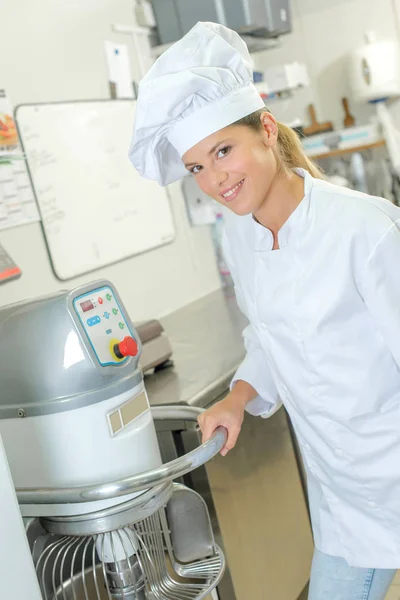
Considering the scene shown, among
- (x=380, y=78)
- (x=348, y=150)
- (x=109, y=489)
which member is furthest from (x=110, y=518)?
(x=380, y=78)

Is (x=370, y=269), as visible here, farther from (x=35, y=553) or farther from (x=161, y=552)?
(x=35, y=553)

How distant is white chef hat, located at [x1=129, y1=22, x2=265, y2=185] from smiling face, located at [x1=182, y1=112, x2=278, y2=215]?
0.06 ft

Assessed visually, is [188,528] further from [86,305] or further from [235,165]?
[235,165]

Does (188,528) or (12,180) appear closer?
(188,528)

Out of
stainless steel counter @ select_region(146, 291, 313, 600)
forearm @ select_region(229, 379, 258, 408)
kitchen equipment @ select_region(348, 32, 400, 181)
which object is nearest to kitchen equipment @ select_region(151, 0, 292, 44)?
kitchen equipment @ select_region(348, 32, 400, 181)

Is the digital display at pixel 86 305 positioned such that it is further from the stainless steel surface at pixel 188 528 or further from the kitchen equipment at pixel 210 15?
the kitchen equipment at pixel 210 15

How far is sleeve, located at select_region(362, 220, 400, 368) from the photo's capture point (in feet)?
3.85

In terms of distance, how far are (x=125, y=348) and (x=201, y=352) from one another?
983 millimetres

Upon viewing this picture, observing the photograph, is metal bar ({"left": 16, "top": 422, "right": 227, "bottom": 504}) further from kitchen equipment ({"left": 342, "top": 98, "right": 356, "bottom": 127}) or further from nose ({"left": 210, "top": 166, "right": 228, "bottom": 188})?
kitchen equipment ({"left": 342, "top": 98, "right": 356, "bottom": 127})

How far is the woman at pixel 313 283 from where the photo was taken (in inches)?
47.5

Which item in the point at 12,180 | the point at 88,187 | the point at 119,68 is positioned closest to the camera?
the point at 12,180

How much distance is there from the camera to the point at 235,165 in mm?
1231

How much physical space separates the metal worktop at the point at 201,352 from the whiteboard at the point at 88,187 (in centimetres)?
30

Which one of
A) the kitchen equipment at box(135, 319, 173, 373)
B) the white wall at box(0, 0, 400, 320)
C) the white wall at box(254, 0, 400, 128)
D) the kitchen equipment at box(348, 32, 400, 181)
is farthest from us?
the white wall at box(254, 0, 400, 128)
